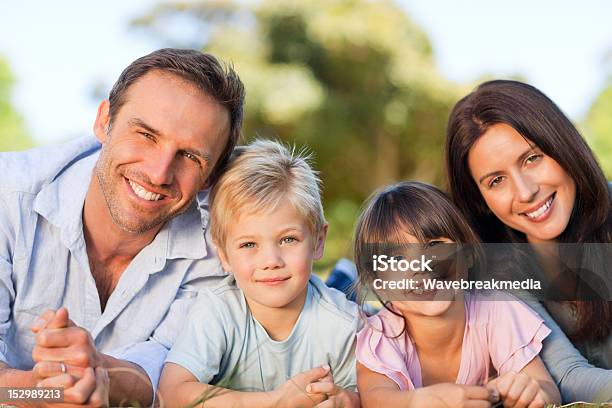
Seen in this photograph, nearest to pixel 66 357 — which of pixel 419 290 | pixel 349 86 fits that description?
pixel 419 290

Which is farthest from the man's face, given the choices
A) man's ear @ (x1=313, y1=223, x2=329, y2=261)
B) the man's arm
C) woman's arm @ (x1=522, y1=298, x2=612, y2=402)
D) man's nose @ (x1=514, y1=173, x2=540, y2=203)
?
woman's arm @ (x1=522, y1=298, x2=612, y2=402)

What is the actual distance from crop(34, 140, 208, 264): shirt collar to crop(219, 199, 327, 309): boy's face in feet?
1.42

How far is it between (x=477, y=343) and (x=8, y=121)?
24.0m

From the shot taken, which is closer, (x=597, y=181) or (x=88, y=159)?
(x=597, y=181)

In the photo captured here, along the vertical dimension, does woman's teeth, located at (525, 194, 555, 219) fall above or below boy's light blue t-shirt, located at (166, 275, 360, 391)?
above

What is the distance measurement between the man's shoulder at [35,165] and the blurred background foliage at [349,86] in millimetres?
11115

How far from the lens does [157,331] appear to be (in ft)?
9.71

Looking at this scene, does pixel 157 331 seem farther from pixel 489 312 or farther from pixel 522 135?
pixel 522 135

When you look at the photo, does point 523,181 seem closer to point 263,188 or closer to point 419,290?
point 419,290

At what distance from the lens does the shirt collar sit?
2955mm

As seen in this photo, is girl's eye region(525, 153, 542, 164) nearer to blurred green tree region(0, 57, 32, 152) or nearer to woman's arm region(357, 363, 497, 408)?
woman's arm region(357, 363, 497, 408)

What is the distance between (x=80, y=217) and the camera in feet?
9.80

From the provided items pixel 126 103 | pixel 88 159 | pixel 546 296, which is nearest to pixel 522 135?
pixel 546 296

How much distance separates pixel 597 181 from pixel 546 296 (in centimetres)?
52
